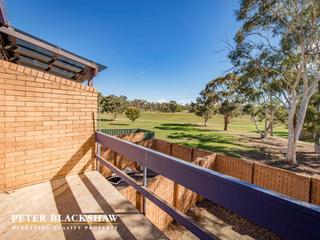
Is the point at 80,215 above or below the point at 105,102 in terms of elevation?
below

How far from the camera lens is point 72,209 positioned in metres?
2.37

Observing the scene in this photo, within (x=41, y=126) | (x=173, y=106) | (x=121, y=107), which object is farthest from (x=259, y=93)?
(x=173, y=106)

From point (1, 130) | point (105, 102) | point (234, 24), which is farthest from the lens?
point (105, 102)

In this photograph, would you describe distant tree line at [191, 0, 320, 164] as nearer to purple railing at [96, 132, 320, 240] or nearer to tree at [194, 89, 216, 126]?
purple railing at [96, 132, 320, 240]

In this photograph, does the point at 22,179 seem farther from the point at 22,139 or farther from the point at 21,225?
the point at 21,225

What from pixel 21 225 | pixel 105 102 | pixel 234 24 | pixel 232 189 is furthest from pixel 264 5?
pixel 105 102

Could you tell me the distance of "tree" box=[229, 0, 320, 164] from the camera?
10.1 m

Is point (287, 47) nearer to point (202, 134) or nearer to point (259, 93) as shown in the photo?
point (259, 93)

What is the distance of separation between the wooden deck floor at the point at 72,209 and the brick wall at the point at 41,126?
0.29 m

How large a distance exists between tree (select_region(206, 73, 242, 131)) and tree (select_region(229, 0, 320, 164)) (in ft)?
39.2

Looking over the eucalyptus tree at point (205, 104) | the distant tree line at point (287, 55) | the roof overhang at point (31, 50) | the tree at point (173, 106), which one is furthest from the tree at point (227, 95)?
the tree at point (173, 106)

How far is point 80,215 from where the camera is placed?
7.30 feet

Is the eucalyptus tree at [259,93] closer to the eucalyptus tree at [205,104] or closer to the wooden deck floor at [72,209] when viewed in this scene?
the eucalyptus tree at [205,104]

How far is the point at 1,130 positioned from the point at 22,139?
30cm
